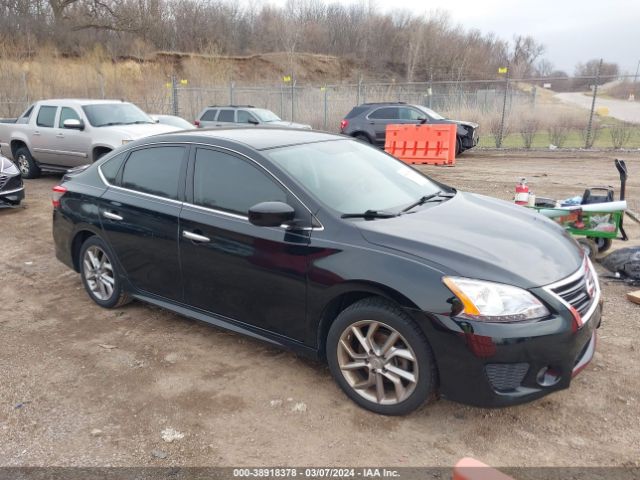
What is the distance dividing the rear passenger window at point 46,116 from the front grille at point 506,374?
36.9ft

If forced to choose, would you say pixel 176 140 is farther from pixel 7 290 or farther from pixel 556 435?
pixel 556 435

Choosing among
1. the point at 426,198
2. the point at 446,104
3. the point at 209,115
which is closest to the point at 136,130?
the point at 209,115

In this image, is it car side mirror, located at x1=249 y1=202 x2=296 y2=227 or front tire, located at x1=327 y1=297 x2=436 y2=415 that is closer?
front tire, located at x1=327 y1=297 x2=436 y2=415

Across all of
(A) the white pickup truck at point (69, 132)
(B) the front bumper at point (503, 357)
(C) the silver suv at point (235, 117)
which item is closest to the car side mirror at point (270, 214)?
(B) the front bumper at point (503, 357)

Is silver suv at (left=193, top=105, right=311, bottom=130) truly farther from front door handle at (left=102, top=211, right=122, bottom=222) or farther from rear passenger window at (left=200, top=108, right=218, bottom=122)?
front door handle at (left=102, top=211, right=122, bottom=222)

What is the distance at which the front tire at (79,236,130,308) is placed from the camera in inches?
178

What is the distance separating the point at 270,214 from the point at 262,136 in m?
1.11

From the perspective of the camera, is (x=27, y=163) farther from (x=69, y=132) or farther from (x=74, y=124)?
(x=74, y=124)

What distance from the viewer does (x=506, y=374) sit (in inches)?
106

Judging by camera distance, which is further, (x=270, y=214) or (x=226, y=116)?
(x=226, y=116)

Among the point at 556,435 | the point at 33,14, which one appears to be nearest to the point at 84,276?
the point at 556,435

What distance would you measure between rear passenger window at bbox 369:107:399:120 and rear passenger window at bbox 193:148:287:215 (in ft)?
43.0

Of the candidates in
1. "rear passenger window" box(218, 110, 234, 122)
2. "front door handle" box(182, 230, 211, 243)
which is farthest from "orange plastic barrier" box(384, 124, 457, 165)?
"front door handle" box(182, 230, 211, 243)

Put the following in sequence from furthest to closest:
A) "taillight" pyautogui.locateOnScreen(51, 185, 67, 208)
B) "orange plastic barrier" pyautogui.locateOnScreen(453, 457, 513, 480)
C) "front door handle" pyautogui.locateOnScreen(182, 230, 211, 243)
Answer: "taillight" pyautogui.locateOnScreen(51, 185, 67, 208) < "front door handle" pyautogui.locateOnScreen(182, 230, 211, 243) < "orange plastic barrier" pyautogui.locateOnScreen(453, 457, 513, 480)
